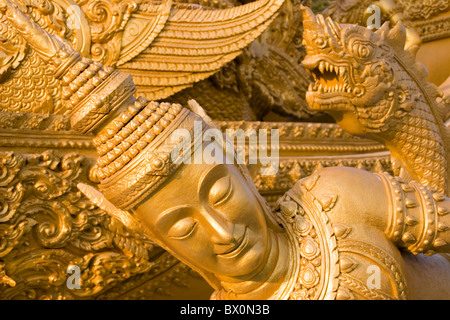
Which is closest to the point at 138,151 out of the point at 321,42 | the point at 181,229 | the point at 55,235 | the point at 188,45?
the point at 181,229

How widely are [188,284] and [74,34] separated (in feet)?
2.74

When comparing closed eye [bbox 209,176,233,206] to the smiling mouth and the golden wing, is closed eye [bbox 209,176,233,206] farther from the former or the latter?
the golden wing

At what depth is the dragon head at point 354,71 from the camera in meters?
1.22

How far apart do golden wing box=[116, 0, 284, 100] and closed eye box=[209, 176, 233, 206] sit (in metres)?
0.86

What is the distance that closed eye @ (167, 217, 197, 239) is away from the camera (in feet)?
3.15

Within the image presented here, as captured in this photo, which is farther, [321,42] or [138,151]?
[321,42]

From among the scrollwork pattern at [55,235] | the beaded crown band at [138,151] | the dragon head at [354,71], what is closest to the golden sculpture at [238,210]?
the beaded crown band at [138,151]

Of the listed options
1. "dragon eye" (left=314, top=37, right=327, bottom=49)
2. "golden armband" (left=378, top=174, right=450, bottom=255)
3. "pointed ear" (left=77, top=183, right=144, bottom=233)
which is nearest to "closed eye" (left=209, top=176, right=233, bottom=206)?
"pointed ear" (left=77, top=183, right=144, bottom=233)

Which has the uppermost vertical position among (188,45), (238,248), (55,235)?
(188,45)

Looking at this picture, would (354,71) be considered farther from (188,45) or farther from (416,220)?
(188,45)

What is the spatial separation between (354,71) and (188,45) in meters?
0.75

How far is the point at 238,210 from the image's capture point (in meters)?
0.98

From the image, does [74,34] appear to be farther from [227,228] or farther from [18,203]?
[227,228]

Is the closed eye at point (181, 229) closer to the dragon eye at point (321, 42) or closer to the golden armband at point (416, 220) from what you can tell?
the golden armband at point (416, 220)
